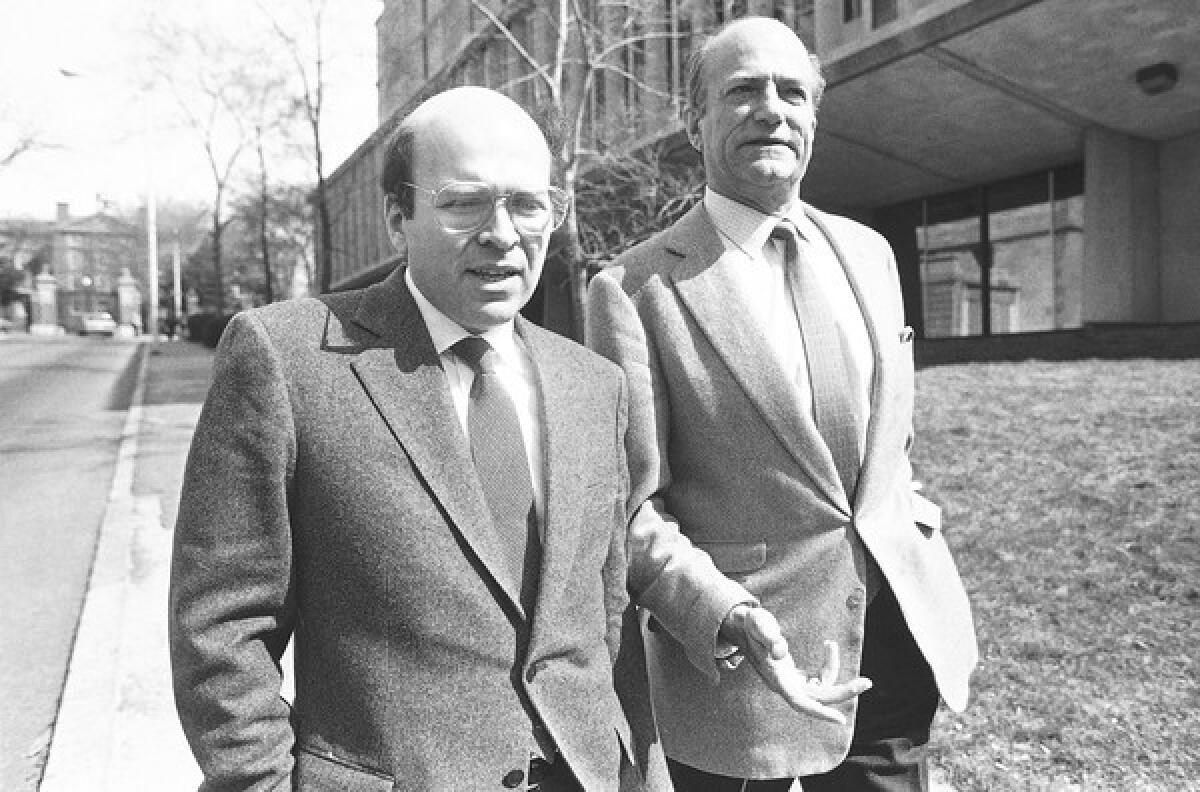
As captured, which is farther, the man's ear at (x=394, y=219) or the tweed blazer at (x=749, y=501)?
the tweed blazer at (x=749, y=501)

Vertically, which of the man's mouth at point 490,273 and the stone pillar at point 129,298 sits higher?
the stone pillar at point 129,298

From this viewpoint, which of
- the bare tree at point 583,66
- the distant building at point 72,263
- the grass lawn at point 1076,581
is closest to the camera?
the grass lawn at point 1076,581

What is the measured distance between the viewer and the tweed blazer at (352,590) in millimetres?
1456

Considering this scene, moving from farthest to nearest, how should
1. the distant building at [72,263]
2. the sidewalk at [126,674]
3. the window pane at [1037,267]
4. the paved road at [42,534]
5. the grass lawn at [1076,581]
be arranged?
the distant building at [72,263] < the window pane at [1037,267] < the paved road at [42,534] < the sidewalk at [126,674] < the grass lawn at [1076,581]

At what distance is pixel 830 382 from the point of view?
2.05 m

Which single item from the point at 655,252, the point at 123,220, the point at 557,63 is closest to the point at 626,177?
the point at 557,63

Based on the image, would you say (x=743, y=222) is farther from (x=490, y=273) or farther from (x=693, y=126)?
(x=490, y=273)

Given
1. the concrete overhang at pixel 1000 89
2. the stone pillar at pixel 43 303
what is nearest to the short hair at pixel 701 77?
the concrete overhang at pixel 1000 89

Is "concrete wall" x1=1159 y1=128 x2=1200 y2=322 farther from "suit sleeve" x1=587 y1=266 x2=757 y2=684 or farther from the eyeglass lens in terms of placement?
the eyeglass lens

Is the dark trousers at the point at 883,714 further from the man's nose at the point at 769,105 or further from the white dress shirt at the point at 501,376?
the man's nose at the point at 769,105

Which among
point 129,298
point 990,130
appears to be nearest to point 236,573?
Answer: point 990,130

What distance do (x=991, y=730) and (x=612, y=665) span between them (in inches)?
103

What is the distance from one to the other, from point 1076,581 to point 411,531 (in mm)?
4457

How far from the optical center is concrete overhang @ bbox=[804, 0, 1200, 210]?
11.8m
